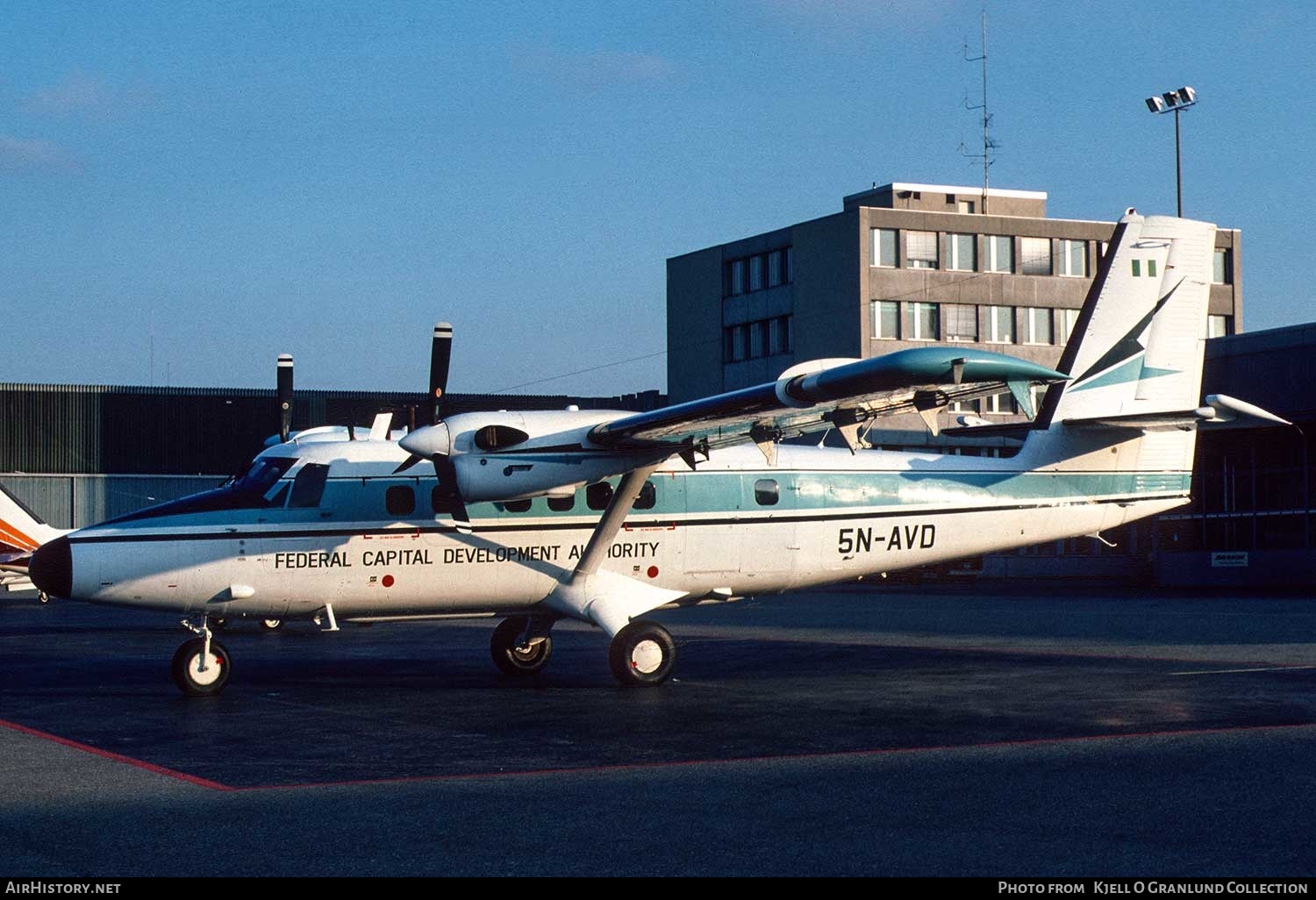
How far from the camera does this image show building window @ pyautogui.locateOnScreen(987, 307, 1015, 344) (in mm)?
81750

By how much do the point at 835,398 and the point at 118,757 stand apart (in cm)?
789

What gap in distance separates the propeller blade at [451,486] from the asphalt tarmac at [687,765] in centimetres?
227

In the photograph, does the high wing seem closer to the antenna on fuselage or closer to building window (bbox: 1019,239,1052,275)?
the antenna on fuselage

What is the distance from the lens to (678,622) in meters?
36.4

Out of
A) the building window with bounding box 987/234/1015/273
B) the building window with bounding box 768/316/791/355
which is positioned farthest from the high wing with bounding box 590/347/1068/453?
the building window with bounding box 768/316/791/355

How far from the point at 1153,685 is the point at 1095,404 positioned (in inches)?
190

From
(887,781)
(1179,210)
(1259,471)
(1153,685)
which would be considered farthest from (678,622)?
(1179,210)

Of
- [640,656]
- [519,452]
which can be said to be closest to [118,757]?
[519,452]

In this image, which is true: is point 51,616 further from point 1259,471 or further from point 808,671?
point 1259,471

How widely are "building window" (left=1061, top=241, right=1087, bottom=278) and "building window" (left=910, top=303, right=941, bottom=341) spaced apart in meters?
8.27

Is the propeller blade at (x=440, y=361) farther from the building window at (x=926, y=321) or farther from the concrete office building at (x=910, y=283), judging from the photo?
the building window at (x=926, y=321)

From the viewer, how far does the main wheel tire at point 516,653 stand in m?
21.2

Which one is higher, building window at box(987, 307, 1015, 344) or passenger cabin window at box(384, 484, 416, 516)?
building window at box(987, 307, 1015, 344)

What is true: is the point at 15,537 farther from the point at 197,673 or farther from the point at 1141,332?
the point at 1141,332
